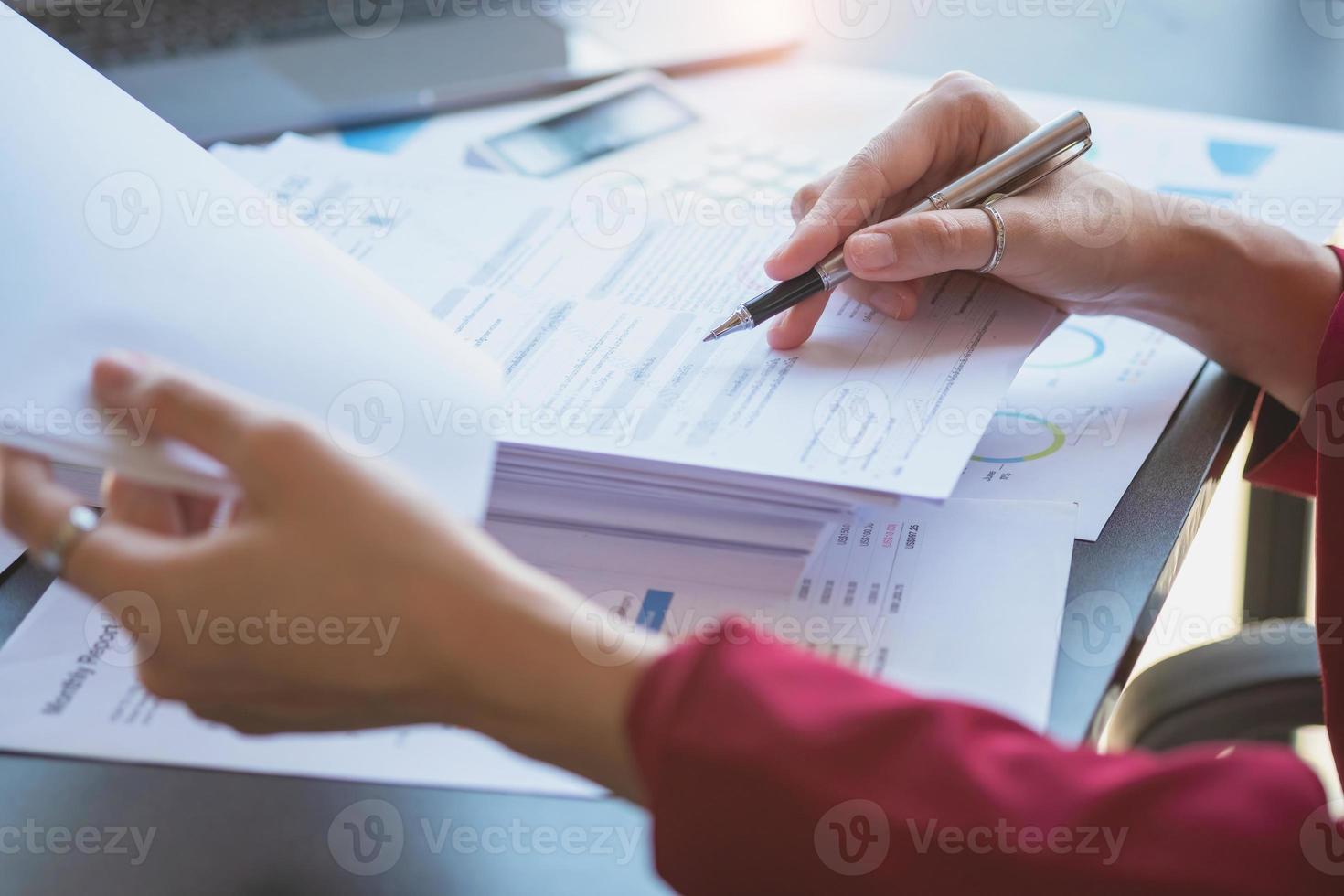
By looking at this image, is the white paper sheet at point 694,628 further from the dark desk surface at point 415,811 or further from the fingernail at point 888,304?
the fingernail at point 888,304

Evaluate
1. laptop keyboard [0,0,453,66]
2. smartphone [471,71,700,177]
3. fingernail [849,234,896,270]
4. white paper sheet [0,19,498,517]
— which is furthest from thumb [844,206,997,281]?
laptop keyboard [0,0,453,66]

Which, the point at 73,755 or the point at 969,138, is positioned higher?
the point at 969,138

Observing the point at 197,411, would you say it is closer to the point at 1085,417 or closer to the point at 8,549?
the point at 8,549

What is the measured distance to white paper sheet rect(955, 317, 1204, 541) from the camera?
616 mm

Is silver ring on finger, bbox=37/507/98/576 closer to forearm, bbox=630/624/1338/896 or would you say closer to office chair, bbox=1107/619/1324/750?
forearm, bbox=630/624/1338/896

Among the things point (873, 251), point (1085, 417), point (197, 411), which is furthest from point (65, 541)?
point (1085, 417)

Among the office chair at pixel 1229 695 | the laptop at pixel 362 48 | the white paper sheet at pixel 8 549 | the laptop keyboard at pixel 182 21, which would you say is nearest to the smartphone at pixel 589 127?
the laptop at pixel 362 48

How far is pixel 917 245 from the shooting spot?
654 mm

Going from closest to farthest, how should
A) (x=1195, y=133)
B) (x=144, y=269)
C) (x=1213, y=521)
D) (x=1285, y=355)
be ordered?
(x=144, y=269), (x=1285, y=355), (x=1195, y=133), (x=1213, y=521)

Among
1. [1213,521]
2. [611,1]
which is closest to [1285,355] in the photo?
[611,1]

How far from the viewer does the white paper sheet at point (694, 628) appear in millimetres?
483

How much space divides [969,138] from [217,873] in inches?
23.2

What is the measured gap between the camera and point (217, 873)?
0.47 metres

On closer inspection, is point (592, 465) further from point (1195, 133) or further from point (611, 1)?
point (611, 1)
